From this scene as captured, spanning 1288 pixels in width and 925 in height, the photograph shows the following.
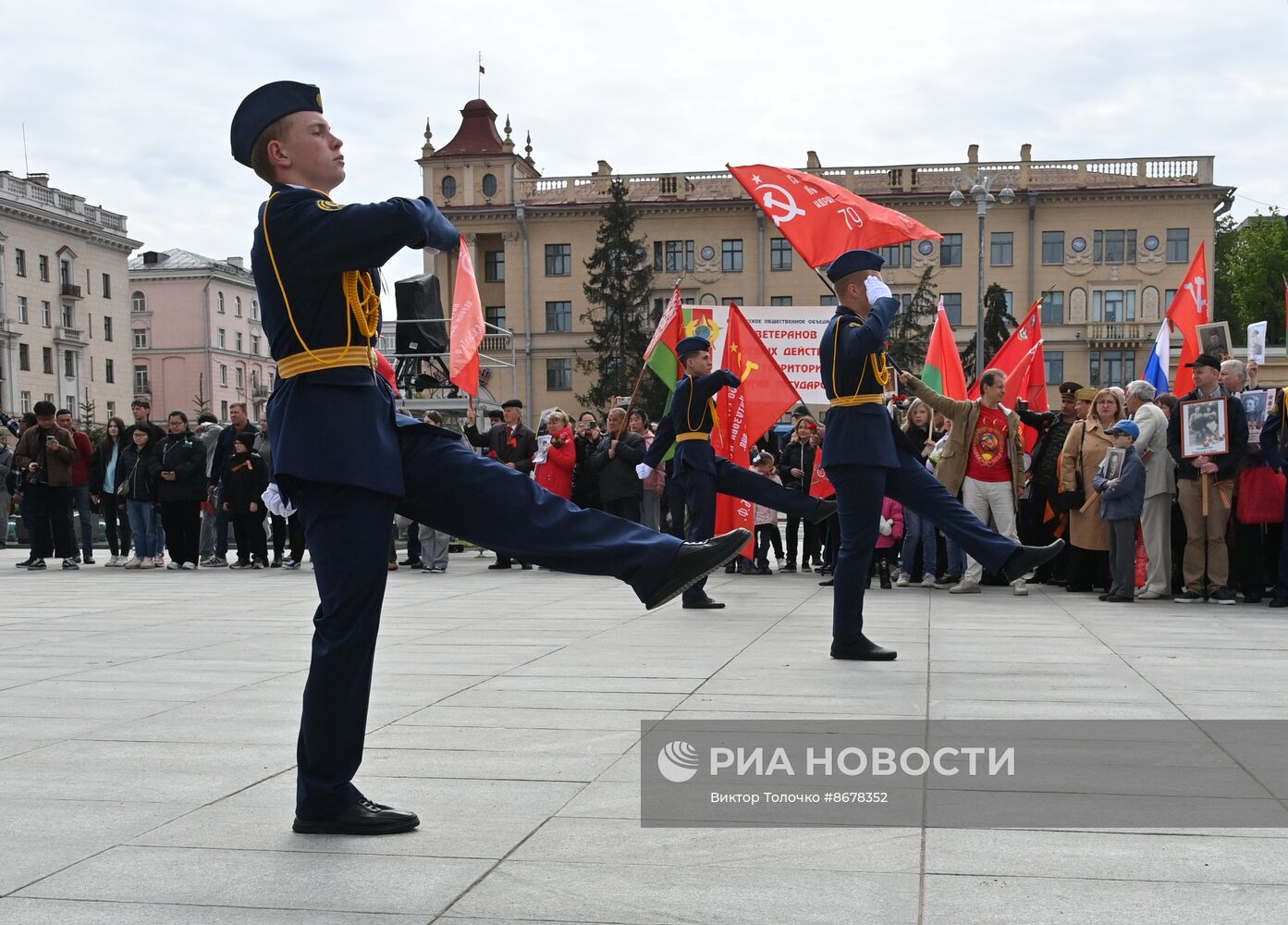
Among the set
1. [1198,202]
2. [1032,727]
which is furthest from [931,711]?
[1198,202]

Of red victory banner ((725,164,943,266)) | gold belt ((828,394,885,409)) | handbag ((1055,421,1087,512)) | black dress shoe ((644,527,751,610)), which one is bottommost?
handbag ((1055,421,1087,512))

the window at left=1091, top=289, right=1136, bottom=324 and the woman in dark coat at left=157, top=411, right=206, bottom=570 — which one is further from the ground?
the window at left=1091, top=289, right=1136, bottom=324

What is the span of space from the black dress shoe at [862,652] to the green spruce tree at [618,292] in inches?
2616

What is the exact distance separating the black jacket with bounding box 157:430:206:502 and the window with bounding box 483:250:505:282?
64581 millimetres

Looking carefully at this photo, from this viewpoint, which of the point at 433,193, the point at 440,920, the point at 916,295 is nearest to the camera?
the point at 440,920

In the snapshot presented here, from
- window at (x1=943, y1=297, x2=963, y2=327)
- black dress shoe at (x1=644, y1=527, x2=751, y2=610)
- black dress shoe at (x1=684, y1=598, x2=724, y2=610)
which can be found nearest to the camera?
black dress shoe at (x1=644, y1=527, x2=751, y2=610)

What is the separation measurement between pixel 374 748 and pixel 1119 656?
430cm

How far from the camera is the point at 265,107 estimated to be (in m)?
4.18

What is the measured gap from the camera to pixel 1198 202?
7269 centimetres

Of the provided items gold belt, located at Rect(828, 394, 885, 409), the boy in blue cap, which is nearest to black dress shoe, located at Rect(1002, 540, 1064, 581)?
gold belt, located at Rect(828, 394, 885, 409)

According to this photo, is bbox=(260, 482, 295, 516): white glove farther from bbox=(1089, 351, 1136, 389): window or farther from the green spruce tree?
bbox=(1089, 351, 1136, 389): window

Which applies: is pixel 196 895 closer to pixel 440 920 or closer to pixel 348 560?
pixel 440 920

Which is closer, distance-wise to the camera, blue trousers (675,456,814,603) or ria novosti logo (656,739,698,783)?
ria novosti logo (656,739,698,783)

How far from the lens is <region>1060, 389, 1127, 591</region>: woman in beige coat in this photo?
41.0 ft
